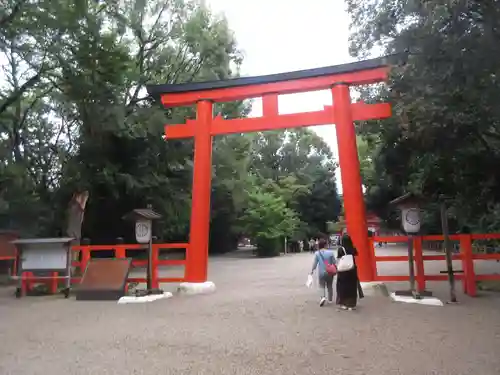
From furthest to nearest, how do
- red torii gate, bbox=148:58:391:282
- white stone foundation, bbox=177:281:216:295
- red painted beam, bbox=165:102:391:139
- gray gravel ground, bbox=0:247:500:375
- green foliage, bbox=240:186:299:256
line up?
green foliage, bbox=240:186:299:256
white stone foundation, bbox=177:281:216:295
red painted beam, bbox=165:102:391:139
red torii gate, bbox=148:58:391:282
gray gravel ground, bbox=0:247:500:375

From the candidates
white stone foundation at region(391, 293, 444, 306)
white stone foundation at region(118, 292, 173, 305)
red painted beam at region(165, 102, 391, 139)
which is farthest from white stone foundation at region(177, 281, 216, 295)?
white stone foundation at region(391, 293, 444, 306)

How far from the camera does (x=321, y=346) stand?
536 cm

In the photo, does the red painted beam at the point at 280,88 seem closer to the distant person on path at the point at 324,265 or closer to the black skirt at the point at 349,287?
the distant person on path at the point at 324,265

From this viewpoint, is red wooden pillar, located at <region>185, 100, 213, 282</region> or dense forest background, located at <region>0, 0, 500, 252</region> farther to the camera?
red wooden pillar, located at <region>185, 100, 213, 282</region>

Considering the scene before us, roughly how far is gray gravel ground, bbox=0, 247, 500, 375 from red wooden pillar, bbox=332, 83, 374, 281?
1.05 m

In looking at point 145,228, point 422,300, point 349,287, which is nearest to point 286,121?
point 145,228

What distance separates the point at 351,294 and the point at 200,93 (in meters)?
6.84

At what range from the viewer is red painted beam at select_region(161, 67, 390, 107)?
1047cm

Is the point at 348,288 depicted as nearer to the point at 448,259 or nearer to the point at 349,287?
the point at 349,287

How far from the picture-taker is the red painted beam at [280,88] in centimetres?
1047

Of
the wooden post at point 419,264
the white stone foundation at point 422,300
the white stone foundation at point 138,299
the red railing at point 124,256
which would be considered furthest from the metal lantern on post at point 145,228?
A: the wooden post at point 419,264

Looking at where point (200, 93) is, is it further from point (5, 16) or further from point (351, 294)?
point (351, 294)

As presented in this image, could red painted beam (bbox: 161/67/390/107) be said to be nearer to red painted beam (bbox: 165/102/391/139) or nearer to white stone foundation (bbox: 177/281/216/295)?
red painted beam (bbox: 165/102/391/139)

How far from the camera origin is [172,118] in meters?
18.9
